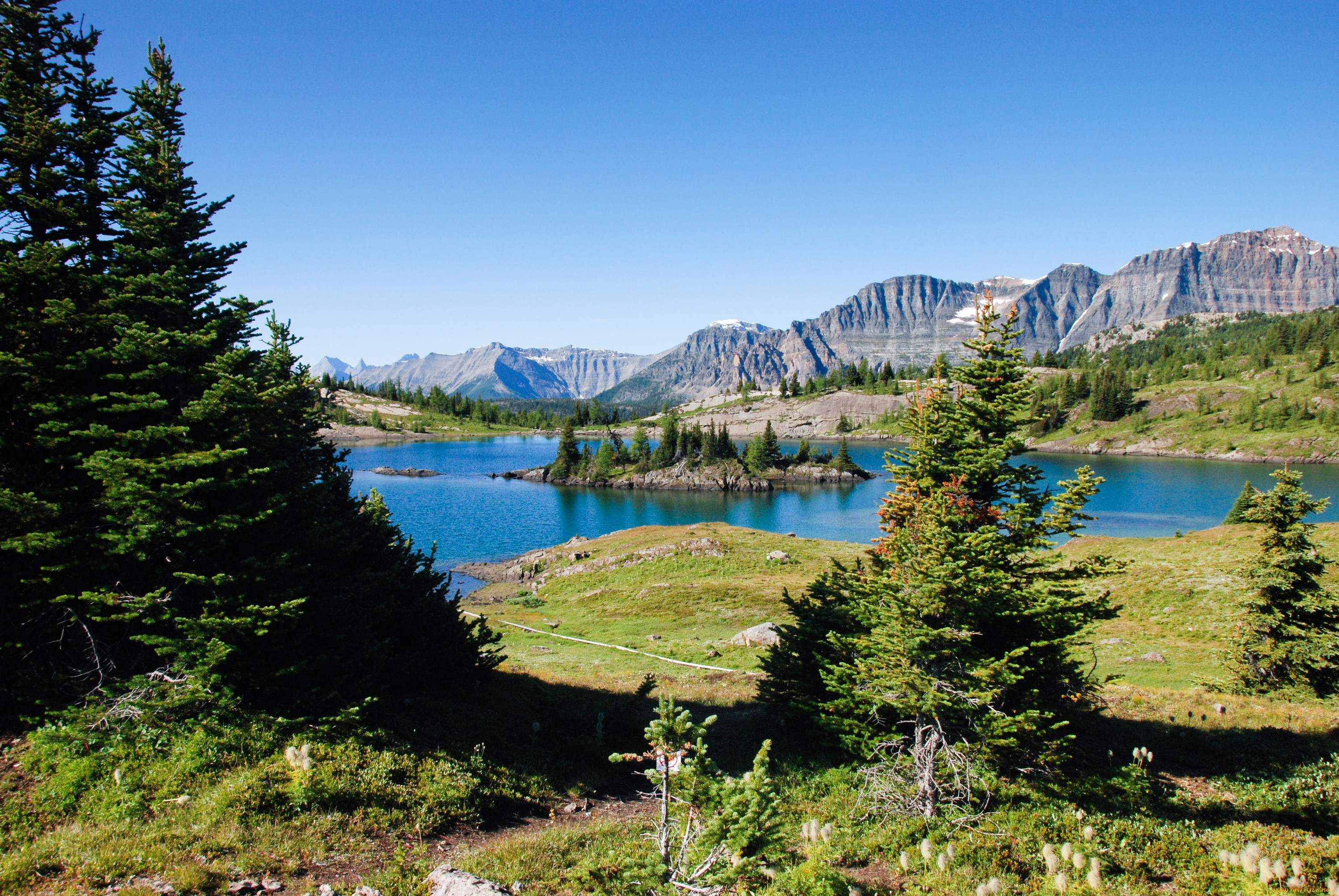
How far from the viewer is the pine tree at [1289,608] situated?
22.3 meters

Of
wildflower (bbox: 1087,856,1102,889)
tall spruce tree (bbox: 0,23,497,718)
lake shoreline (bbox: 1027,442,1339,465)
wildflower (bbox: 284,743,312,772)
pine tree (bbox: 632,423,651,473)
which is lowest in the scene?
lake shoreline (bbox: 1027,442,1339,465)

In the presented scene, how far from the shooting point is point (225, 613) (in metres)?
12.1

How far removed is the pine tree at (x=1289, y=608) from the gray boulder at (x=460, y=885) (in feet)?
88.3

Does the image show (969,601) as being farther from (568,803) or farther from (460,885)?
(460,885)

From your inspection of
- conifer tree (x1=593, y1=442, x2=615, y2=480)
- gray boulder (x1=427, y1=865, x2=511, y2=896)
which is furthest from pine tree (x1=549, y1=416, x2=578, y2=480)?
gray boulder (x1=427, y1=865, x2=511, y2=896)

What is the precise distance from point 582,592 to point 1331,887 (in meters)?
45.7

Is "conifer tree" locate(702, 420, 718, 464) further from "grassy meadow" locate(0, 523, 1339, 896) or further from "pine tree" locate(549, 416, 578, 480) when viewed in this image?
"grassy meadow" locate(0, 523, 1339, 896)

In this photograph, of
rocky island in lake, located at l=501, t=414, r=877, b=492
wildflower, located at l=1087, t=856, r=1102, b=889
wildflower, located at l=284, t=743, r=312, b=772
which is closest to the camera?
wildflower, located at l=1087, t=856, r=1102, b=889

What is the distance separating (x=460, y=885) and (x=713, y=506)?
110372mm

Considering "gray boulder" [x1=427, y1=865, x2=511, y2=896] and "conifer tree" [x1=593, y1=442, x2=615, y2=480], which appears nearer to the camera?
"gray boulder" [x1=427, y1=865, x2=511, y2=896]

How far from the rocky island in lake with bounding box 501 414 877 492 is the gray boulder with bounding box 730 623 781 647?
102588mm

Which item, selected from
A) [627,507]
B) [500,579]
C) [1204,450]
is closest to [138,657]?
[500,579]

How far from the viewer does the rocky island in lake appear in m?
143

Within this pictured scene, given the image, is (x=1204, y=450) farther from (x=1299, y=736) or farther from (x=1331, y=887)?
(x=1331, y=887)
